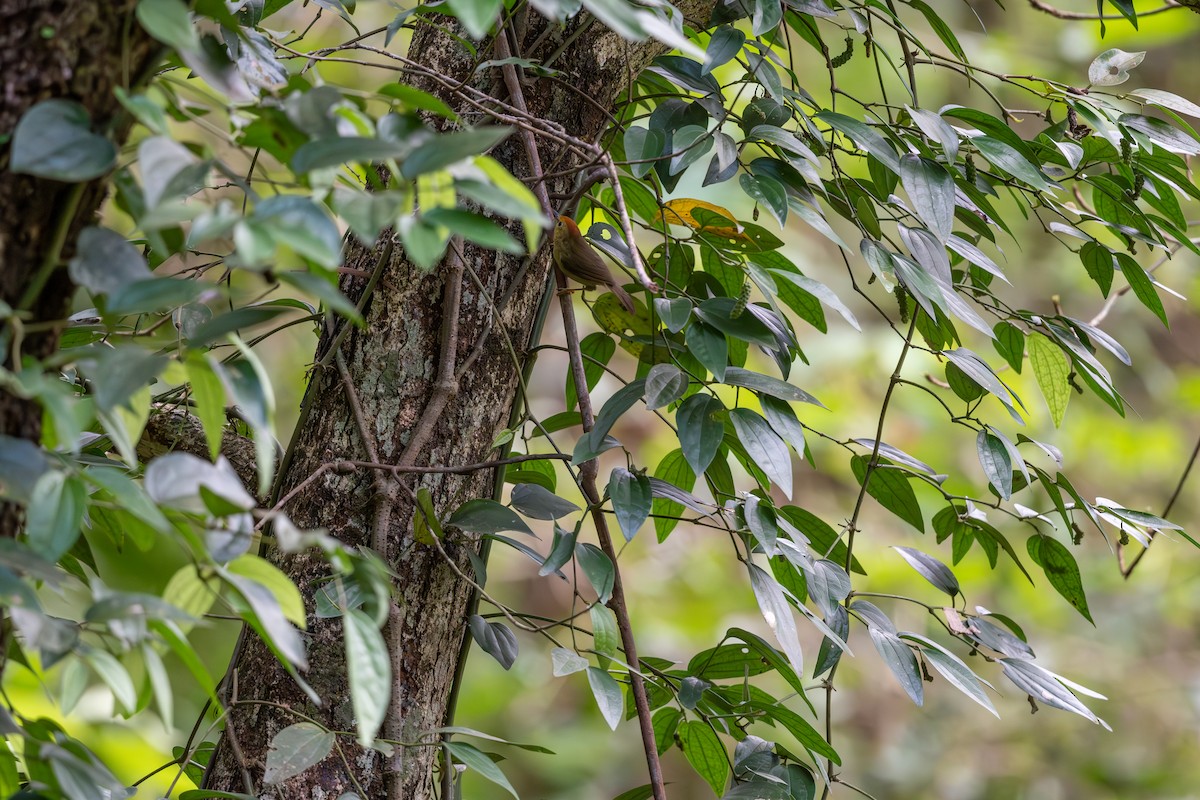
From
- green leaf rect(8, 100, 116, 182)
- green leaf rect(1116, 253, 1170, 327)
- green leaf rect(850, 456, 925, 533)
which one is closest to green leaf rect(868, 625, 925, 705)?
green leaf rect(850, 456, 925, 533)

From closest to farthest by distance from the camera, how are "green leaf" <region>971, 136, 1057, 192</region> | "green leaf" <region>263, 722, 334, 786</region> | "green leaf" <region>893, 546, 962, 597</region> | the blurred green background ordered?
"green leaf" <region>263, 722, 334, 786</region>
"green leaf" <region>971, 136, 1057, 192</region>
"green leaf" <region>893, 546, 962, 597</region>
the blurred green background

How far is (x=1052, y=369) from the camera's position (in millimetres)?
807

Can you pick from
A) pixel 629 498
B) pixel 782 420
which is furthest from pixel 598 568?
pixel 782 420

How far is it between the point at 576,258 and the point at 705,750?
38cm

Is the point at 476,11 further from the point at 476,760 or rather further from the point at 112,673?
the point at 476,760

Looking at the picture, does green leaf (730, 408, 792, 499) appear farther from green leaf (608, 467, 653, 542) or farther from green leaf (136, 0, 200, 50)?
green leaf (136, 0, 200, 50)

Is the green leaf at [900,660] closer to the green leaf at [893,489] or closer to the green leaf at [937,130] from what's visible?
the green leaf at [893,489]

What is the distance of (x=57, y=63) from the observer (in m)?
0.38

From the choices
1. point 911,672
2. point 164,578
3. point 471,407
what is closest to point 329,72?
point 164,578

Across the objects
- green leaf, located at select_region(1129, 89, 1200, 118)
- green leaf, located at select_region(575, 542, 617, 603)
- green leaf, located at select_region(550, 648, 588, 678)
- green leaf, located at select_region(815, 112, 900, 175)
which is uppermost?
green leaf, located at select_region(1129, 89, 1200, 118)

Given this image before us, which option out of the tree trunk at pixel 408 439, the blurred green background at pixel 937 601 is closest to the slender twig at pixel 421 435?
the tree trunk at pixel 408 439

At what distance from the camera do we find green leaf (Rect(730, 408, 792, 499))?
2.02 feet

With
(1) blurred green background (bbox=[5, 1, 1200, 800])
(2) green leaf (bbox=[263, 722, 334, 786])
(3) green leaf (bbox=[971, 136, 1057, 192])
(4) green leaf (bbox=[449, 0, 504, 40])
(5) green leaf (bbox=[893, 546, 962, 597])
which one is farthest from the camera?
(1) blurred green background (bbox=[5, 1, 1200, 800])

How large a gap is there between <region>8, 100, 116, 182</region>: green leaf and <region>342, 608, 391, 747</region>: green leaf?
192 mm
